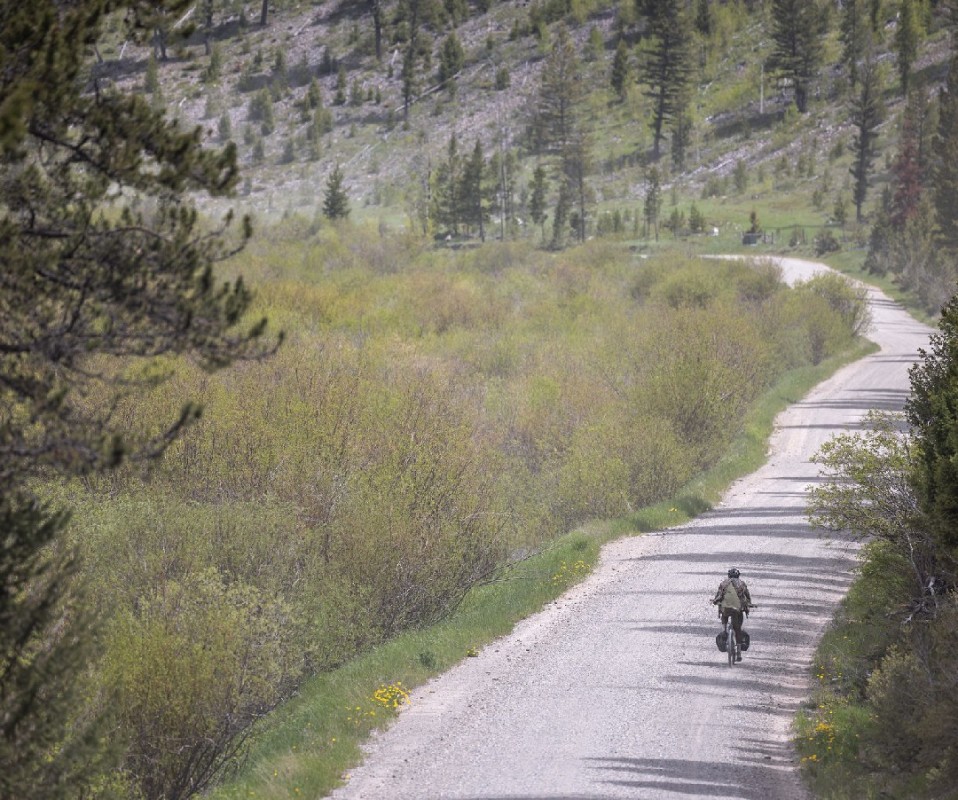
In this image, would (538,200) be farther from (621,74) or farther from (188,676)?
(188,676)

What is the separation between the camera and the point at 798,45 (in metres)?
125

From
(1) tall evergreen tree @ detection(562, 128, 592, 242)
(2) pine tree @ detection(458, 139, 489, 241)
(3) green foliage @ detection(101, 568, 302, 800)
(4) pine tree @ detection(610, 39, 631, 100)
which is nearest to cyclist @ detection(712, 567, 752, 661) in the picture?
(3) green foliage @ detection(101, 568, 302, 800)

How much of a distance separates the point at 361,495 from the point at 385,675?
6.66 metres

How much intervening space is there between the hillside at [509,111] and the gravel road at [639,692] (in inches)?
2571

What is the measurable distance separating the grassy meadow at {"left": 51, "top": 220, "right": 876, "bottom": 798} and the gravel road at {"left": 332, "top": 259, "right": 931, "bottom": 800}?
0.78 m

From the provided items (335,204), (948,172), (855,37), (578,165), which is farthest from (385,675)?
(855,37)

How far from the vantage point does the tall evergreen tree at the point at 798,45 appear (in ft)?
409

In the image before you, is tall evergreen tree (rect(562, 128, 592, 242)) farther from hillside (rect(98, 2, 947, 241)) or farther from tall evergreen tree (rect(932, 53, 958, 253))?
tall evergreen tree (rect(932, 53, 958, 253))

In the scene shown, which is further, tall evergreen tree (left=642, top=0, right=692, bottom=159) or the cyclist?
tall evergreen tree (left=642, top=0, right=692, bottom=159)

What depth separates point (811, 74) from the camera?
126m

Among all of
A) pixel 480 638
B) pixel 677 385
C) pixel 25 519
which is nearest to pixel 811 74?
pixel 677 385

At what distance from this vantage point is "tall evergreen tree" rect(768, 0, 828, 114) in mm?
124562

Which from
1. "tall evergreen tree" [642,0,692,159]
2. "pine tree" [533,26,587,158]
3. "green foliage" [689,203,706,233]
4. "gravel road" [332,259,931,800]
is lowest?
"gravel road" [332,259,931,800]

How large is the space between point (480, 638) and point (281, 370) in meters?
11.5
